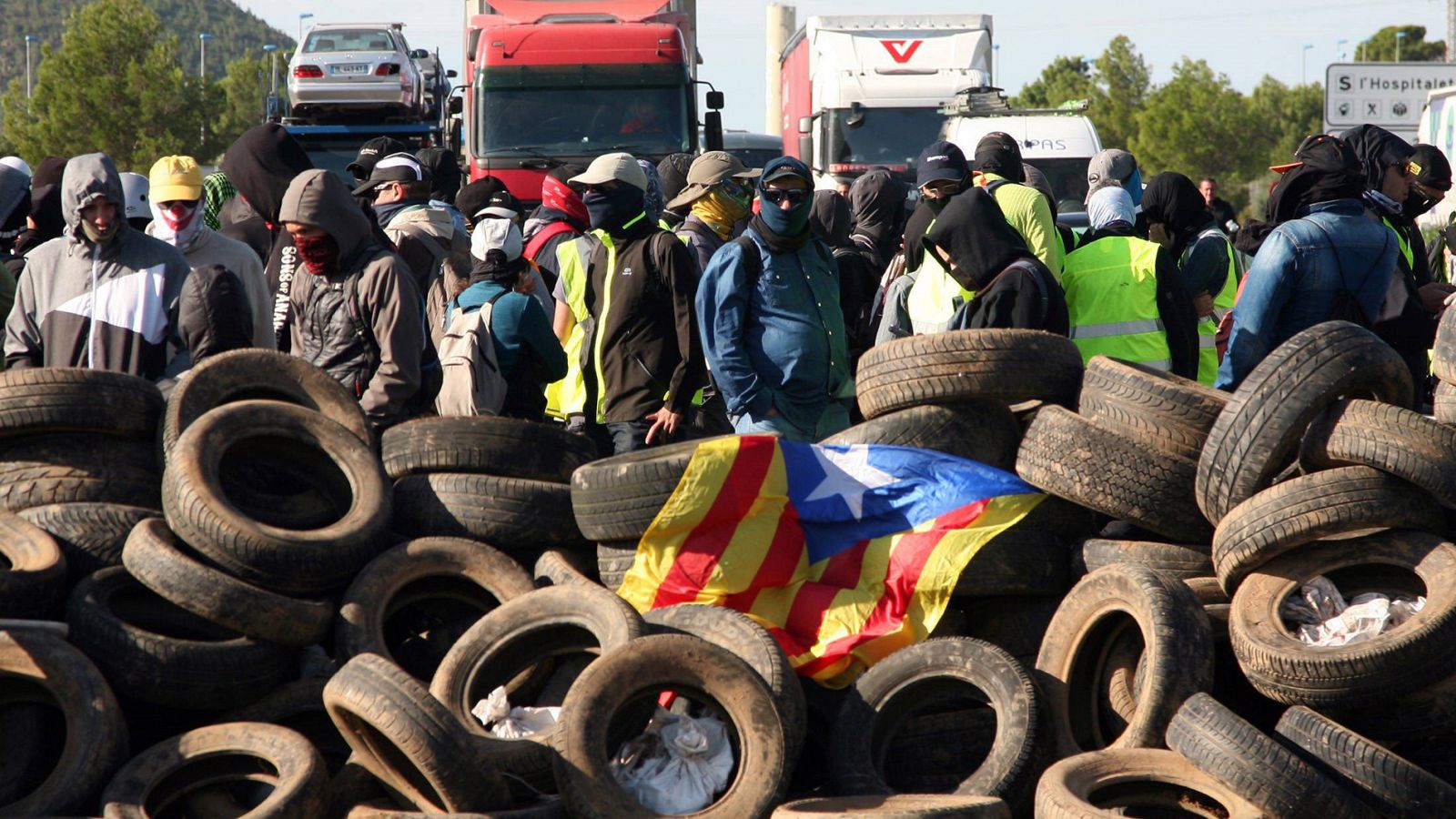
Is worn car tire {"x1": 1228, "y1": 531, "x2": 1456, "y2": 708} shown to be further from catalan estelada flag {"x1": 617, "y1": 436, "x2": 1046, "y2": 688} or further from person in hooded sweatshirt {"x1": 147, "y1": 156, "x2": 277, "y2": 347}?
person in hooded sweatshirt {"x1": 147, "y1": 156, "x2": 277, "y2": 347}

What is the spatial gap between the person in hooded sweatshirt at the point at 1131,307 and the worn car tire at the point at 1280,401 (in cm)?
185

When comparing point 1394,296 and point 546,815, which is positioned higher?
point 1394,296

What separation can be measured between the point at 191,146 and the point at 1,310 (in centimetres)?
4127

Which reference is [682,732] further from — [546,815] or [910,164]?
[910,164]

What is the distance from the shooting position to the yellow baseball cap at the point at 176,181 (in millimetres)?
7188

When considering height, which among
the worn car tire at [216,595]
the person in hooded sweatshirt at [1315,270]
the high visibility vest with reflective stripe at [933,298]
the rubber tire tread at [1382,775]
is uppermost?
the person in hooded sweatshirt at [1315,270]

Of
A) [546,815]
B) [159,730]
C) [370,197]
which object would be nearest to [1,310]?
[370,197]

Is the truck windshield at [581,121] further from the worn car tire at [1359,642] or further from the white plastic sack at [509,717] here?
the worn car tire at [1359,642]

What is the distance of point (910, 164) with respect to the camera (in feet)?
68.9

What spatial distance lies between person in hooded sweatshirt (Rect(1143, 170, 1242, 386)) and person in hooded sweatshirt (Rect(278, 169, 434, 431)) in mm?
4161

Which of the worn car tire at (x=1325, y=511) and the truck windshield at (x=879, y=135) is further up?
the truck windshield at (x=879, y=135)

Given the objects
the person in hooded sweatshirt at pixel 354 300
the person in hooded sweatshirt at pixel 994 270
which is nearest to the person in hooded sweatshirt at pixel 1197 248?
the person in hooded sweatshirt at pixel 994 270

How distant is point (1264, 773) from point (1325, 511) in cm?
102

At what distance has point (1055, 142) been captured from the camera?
66.7 ft
